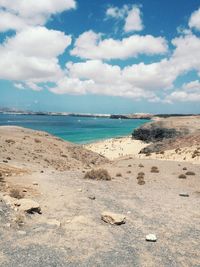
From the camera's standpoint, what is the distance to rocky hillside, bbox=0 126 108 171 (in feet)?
129

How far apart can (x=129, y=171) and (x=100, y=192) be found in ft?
37.4

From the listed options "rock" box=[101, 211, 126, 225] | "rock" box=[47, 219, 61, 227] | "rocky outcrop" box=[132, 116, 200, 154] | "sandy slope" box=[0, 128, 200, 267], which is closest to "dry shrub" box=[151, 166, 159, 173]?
"sandy slope" box=[0, 128, 200, 267]

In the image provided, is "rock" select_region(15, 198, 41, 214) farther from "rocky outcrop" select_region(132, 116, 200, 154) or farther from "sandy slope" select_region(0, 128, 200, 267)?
"rocky outcrop" select_region(132, 116, 200, 154)

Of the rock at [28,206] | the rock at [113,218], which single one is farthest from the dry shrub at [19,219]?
the rock at [113,218]

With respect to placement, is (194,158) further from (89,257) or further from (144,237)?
(89,257)

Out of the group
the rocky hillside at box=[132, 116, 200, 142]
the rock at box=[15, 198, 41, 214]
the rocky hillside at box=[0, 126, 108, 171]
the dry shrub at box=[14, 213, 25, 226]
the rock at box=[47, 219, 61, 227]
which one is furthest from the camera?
the rocky hillside at box=[132, 116, 200, 142]

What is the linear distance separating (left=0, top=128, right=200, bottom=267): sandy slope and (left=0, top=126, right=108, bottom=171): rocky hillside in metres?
12.9

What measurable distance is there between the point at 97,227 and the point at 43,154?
3036 cm

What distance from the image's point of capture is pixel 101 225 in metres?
15.5

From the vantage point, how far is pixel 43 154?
44625mm

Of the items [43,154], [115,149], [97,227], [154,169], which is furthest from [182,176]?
[115,149]

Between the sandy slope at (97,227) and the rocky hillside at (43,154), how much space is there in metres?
12.9

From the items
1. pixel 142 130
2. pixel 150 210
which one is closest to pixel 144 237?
pixel 150 210

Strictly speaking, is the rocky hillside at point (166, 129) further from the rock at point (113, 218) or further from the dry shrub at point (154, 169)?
the rock at point (113, 218)
